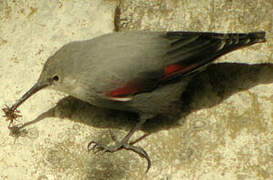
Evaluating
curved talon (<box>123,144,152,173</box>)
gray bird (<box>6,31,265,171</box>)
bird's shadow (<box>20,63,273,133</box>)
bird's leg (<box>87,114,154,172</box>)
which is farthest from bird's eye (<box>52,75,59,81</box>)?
curved talon (<box>123,144,152,173</box>)

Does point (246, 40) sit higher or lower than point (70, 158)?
higher

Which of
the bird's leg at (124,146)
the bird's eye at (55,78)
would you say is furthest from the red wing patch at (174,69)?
the bird's eye at (55,78)

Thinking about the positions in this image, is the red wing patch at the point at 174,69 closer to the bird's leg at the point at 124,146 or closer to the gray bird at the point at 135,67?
the gray bird at the point at 135,67

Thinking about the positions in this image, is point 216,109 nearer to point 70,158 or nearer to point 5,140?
point 70,158

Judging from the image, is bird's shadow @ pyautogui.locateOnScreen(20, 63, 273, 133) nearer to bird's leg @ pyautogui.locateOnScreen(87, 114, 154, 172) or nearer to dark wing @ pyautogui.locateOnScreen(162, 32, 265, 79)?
bird's leg @ pyautogui.locateOnScreen(87, 114, 154, 172)

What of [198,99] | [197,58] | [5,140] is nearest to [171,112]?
[198,99]

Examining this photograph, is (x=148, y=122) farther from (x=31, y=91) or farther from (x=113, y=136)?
(x=31, y=91)
